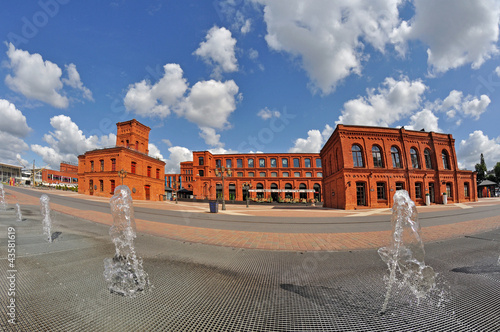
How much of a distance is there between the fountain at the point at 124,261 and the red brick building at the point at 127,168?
32885mm

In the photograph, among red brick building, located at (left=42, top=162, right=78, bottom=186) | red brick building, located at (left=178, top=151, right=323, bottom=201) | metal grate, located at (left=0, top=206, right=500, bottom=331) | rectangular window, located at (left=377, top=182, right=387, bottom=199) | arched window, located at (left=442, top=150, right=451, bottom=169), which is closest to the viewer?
metal grate, located at (left=0, top=206, right=500, bottom=331)

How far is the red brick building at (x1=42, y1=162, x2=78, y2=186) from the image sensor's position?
262ft

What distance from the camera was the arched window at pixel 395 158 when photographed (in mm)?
24428

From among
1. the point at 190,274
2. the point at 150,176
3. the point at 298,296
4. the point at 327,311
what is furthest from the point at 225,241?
the point at 150,176

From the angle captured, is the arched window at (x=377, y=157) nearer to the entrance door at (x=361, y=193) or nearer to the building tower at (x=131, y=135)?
the entrance door at (x=361, y=193)

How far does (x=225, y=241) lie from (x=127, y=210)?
3.23m

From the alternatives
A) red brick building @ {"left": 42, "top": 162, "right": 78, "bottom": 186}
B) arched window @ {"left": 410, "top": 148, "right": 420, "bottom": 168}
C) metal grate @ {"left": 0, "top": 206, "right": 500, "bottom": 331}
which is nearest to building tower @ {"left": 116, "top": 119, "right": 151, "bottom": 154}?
metal grate @ {"left": 0, "top": 206, "right": 500, "bottom": 331}

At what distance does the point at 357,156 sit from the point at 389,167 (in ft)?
13.4

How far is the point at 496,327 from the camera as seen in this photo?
228 cm

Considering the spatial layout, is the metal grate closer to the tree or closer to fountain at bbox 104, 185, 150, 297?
fountain at bbox 104, 185, 150, 297

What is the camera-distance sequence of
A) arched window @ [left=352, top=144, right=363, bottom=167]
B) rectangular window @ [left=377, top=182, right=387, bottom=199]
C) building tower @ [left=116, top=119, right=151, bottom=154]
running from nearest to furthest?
rectangular window @ [left=377, top=182, right=387, bottom=199] → arched window @ [left=352, top=144, right=363, bottom=167] → building tower @ [left=116, top=119, right=151, bottom=154]

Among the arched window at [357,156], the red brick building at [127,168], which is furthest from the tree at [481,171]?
the red brick building at [127,168]

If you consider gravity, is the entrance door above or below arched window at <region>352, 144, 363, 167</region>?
below

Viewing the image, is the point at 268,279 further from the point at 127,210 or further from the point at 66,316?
the point at 127,210
